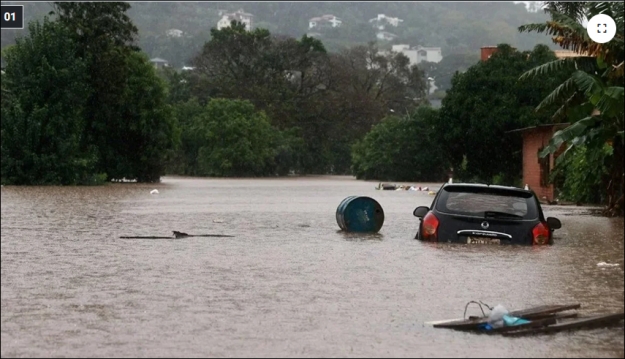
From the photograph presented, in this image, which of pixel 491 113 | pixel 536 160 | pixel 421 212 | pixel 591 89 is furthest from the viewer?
pixel 491 113

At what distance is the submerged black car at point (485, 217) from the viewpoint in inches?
814

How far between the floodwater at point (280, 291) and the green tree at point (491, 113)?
42.4m

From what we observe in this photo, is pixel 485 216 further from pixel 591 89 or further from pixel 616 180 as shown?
pixel 616 180

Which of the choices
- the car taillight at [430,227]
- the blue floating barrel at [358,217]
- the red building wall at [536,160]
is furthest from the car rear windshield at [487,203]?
the red building wall at [536,160]

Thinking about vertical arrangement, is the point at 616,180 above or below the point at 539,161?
below

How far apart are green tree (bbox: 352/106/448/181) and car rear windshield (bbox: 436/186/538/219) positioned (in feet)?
261

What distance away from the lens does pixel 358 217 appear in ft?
87.6

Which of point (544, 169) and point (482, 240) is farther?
point (544, 169)

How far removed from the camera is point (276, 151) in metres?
124

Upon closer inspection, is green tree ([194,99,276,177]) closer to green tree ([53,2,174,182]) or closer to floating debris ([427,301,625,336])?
green tree ([53,2,174,182])

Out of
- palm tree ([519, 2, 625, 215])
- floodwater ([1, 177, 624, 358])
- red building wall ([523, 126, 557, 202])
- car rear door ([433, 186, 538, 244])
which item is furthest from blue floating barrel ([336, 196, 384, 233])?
red building wall ([523, 126, 557, 202])

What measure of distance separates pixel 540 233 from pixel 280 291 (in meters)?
7.07

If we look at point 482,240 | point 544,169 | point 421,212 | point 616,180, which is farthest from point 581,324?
point 544,169

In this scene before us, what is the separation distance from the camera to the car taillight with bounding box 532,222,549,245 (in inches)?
→ 820
